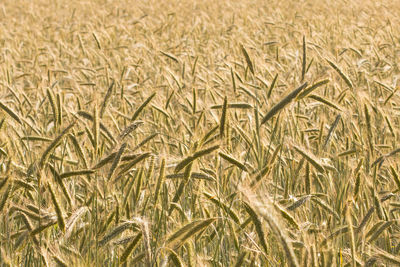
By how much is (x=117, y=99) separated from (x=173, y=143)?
197cm

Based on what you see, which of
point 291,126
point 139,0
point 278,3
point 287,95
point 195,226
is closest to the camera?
point 195,226

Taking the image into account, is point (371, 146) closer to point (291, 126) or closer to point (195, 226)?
point (291, 126)

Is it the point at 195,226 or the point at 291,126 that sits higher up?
the point at 291,126

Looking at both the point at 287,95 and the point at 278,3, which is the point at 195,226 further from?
the point at 278,3

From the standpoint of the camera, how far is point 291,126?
2441mm

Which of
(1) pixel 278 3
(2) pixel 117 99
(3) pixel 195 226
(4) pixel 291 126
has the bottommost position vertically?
(3) pixel 195 226

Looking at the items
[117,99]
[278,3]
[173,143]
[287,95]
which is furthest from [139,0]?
[287,95]

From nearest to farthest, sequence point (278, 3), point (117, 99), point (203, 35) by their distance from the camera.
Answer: point (117, 99)
point (203, 35)
point (278, 3)

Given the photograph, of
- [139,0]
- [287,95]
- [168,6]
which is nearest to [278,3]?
[168,6]

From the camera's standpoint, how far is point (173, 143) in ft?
9.07

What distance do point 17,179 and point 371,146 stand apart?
139 cm

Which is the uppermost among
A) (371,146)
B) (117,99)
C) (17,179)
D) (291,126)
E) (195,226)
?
(117,99)

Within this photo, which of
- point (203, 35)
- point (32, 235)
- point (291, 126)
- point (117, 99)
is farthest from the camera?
point (203, 35)

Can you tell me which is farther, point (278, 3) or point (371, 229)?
point (278, 3)
